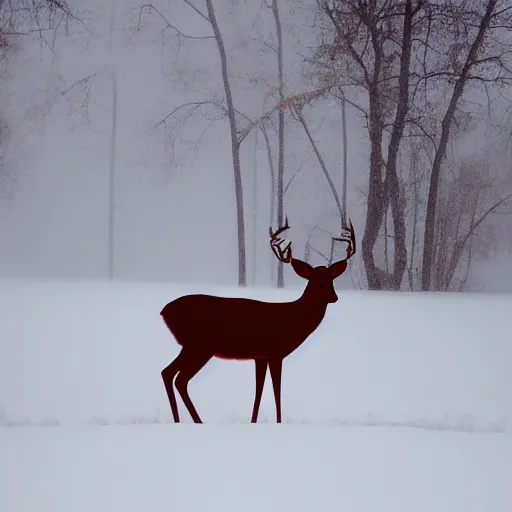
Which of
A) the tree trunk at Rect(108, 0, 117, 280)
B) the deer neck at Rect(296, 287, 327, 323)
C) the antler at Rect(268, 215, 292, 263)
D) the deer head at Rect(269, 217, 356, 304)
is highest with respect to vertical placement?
the tree trunk at Rect(108, 0, 117, 280)

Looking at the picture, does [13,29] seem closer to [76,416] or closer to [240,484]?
[76,416]

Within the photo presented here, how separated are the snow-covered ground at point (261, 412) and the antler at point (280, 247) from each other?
0.11 metres

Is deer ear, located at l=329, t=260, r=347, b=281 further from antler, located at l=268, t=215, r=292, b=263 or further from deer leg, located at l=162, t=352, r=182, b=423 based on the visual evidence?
deer leg, located at l=162, t=352, r=182, b=423

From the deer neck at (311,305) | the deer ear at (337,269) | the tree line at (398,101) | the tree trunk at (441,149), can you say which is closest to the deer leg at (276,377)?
the deer neck at (311,305)

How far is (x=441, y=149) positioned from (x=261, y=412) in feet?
3.17

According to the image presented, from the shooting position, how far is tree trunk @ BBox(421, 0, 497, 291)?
1.78 m

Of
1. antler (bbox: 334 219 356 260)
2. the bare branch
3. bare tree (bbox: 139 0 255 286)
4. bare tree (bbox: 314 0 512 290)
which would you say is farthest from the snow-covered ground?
the bare branch

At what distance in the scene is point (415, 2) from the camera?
1793mm

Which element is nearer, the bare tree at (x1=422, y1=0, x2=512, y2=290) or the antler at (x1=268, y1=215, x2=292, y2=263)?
the antler at (x1=268, y1=215, x2=292, y2=263)

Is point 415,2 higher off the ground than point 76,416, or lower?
higher

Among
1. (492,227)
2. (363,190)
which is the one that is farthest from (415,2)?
(492,227)

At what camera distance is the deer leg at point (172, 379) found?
157cm

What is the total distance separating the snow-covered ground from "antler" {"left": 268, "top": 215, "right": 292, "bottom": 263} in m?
0.11

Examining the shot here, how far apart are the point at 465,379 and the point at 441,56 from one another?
0.98 metres
